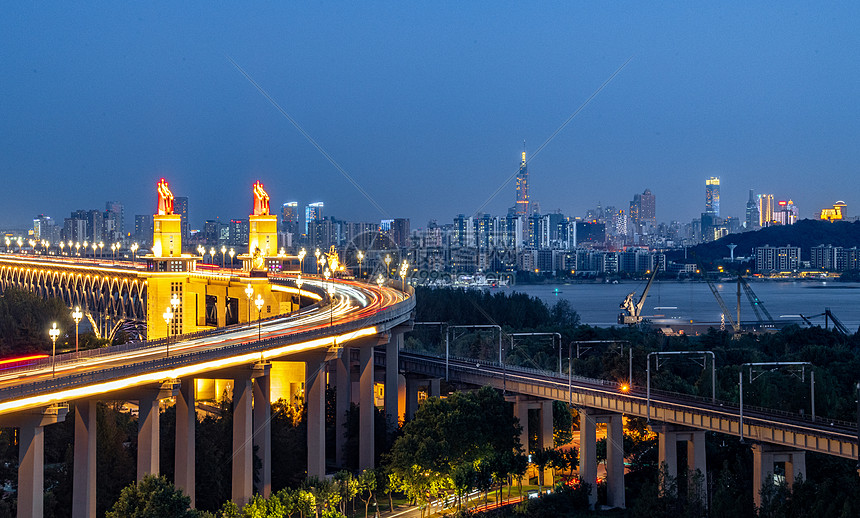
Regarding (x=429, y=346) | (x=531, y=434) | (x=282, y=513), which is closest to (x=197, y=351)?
(x=282, y=513)

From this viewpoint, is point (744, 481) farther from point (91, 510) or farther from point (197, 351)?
point (91, 510)

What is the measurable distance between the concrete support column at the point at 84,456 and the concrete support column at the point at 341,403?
16.3 meters

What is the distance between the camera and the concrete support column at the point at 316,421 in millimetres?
35688

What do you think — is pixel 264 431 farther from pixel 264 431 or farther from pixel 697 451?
pixel 697 451

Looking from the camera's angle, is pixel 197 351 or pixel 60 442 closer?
pixel 197 351

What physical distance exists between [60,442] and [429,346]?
125ft

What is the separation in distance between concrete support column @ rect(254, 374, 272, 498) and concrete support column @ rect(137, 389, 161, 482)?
22.2 ft

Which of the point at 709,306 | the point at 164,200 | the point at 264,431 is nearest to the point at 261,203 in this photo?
the point at 164,200

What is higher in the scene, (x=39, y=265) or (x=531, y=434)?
(x=39, y=265)

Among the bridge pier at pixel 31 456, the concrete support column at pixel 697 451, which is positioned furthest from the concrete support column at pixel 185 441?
the concrete support column at pixel 697 451

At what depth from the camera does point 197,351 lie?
93.6 feet

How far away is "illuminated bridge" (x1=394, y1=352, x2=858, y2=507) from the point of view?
103 feet

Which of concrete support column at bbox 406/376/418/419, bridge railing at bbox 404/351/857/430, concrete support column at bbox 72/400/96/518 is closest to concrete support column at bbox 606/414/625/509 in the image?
bridge railing at bbox 404/351/857/430

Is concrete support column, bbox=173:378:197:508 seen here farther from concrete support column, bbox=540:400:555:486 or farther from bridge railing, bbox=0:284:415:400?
concrete support column, bbox=540:400:555:486
